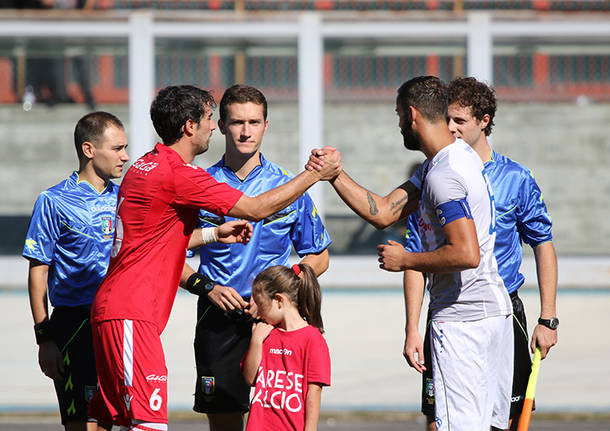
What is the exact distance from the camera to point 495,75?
7.94 m

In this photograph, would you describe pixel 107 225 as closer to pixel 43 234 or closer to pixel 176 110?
pixel 43 234

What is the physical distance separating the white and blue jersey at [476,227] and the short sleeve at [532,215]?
74cm

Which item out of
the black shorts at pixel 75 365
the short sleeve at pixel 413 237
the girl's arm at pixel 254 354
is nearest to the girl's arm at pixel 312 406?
the girl's arm at pixel 254 354

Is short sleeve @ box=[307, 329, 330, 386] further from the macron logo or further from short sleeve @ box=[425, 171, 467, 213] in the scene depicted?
short sleeve @ box=[425, 171, 467, 213]

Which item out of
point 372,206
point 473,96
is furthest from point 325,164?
point 473,96

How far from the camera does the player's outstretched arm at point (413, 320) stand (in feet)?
14.2

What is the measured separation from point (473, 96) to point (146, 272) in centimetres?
183

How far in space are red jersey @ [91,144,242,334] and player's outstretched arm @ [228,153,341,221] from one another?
0.06 metres

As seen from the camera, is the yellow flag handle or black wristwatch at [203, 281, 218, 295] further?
black wristwatch at [203, 281, 218, 295]

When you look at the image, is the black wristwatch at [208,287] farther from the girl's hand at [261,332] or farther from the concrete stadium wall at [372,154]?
the concrete stadium wall at [372,154]

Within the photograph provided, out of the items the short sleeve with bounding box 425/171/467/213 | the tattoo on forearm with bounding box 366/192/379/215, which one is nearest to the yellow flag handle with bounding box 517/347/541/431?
the tattoo on forearm with bounding box 366/192/379/215

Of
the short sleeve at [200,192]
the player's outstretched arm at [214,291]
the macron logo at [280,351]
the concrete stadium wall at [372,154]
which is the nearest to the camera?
the short sleeve at [200,192]

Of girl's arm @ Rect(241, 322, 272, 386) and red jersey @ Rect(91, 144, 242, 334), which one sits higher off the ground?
red jersey @ Rect(91, 144, 242, 334)

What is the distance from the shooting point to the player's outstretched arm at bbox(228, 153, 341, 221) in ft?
13.1
